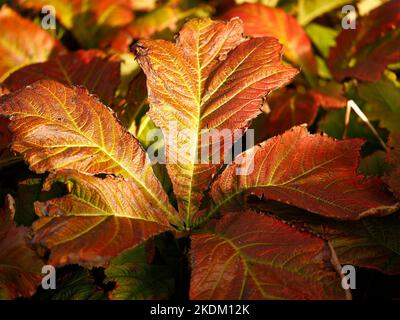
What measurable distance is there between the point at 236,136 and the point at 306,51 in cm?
57

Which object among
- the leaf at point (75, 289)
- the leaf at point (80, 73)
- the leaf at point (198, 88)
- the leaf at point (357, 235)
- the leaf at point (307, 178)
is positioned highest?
the leaf at point (80, 73)

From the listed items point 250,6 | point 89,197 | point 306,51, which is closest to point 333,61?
point 306,51

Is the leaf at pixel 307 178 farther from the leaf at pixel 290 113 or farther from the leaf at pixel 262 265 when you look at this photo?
the leaf at pixel 290 113

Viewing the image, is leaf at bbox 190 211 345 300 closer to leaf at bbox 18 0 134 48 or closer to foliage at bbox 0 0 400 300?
foliage at bbox 0 0 400 300

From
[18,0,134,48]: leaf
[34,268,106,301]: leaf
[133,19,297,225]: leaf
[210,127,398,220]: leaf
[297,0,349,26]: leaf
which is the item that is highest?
[297,0,349,26]: leaf

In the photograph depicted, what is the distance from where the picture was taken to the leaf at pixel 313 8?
57.8 inches

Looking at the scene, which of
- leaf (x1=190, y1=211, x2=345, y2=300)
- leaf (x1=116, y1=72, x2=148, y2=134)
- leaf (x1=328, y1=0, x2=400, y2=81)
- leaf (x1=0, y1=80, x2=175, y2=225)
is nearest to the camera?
leaf (x1=190, y1=211, x2=345, y2=300)

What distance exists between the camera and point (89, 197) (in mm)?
769

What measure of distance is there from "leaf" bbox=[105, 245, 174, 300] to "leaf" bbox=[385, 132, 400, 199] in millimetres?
386

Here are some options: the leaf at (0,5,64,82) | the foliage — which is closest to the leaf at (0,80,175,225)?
the foliage

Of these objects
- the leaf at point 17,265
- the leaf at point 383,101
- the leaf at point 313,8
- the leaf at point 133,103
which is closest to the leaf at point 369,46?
the leaf at point 383,101

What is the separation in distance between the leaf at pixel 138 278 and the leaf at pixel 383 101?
1.90 ft

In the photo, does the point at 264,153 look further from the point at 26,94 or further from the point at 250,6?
the point at 250,6

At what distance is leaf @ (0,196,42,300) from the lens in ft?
2.44
